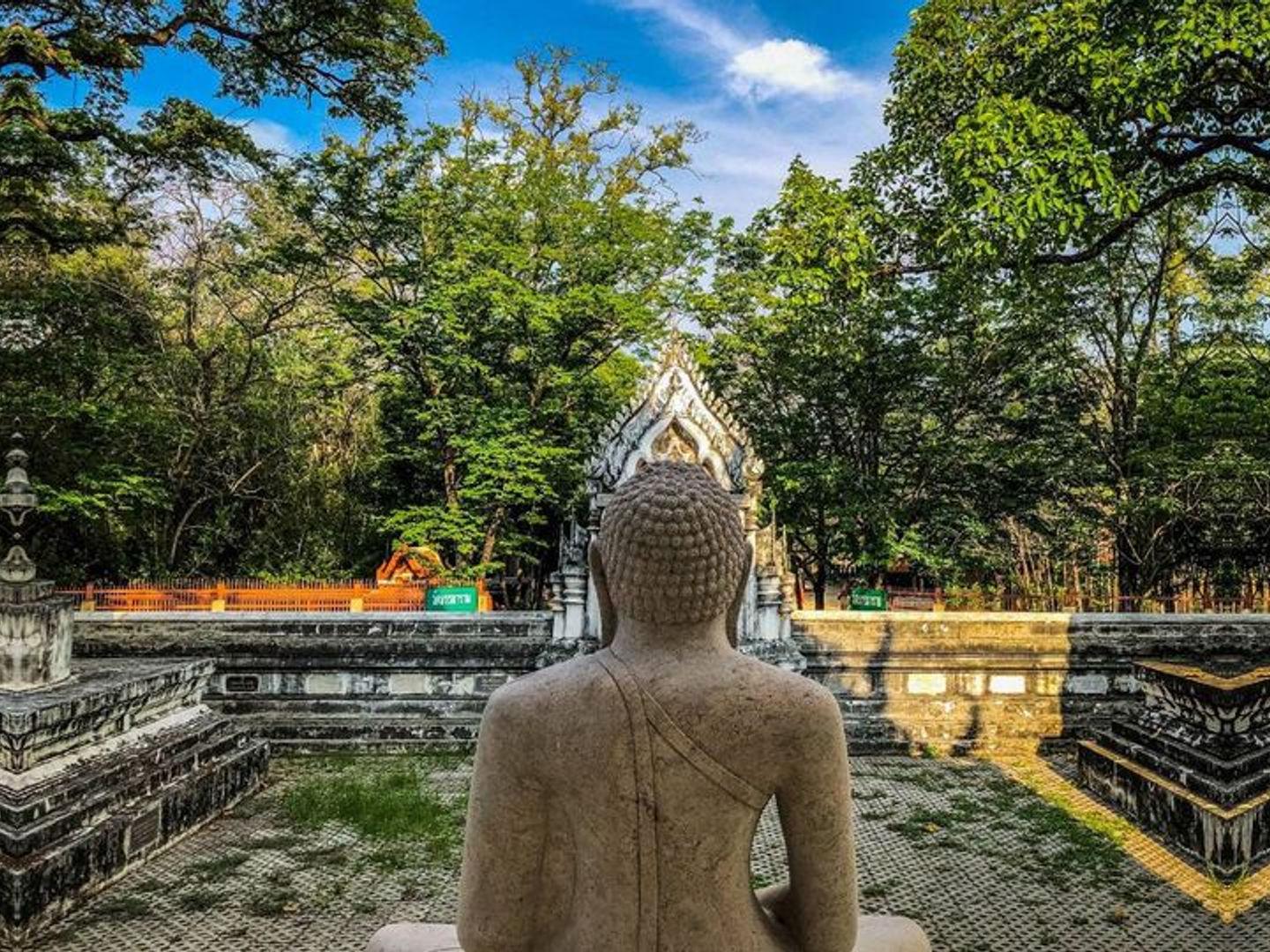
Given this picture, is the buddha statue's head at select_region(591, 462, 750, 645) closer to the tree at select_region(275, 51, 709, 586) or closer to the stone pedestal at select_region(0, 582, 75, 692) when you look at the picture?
the stone pedestal at select_region(0, 582, 75, 692)

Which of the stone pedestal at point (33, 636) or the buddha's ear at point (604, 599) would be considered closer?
the buddha's ear at point (604, 599)

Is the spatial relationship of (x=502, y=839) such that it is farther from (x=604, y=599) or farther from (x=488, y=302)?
(x=488, y=302)

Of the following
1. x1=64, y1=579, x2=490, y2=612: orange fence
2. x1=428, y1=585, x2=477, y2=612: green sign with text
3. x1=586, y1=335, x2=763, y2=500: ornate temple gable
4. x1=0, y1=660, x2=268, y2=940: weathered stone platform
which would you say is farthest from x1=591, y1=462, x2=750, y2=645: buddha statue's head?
x1=64, y1=579, x2=490, y2=612: orange fence

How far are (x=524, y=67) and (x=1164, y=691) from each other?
2206 cm

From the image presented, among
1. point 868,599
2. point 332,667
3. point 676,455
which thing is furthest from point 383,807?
point 868,599

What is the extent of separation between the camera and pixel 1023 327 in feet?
61.5

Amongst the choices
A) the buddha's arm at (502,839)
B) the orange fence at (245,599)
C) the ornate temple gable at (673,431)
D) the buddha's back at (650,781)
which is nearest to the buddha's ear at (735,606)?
the buddha's back at (650,781)

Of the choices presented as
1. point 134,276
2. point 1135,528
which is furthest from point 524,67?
point 1135,528

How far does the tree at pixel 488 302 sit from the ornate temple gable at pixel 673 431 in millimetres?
7250

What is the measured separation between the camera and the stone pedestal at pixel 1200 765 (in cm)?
639

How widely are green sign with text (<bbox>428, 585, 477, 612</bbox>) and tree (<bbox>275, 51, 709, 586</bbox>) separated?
12.6 ft

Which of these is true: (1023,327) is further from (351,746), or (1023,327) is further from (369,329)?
(351,746)

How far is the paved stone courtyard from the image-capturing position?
210 inches

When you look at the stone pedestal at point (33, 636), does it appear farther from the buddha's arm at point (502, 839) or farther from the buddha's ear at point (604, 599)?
the buddha's ear at point (604, 599)
